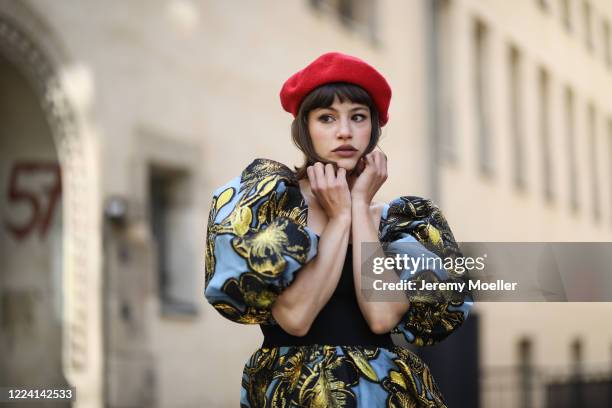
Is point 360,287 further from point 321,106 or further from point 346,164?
point 321,106

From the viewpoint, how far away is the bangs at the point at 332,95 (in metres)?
3.37

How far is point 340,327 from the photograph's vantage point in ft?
10.6

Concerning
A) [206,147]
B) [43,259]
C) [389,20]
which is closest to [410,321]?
[43,259]

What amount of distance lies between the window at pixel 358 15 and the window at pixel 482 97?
4.80 metres

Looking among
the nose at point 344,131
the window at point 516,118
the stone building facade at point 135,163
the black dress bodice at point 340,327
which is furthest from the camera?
the window at point 516,118

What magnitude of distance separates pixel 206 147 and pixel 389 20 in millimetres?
5344

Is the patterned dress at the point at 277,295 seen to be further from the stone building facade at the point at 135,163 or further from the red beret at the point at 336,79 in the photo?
the stone building facade at the point at 135,163

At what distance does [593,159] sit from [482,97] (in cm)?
695

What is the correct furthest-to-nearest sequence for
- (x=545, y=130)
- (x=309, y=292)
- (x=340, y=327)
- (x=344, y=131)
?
(x=545, y=130)
(x=344, y=131)
(x=340, y=327)
(x=309, y=292)

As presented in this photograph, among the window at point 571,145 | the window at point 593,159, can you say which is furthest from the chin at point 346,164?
the window at point 593,159

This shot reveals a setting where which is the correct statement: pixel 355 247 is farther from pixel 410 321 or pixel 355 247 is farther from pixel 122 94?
pixel 122 94

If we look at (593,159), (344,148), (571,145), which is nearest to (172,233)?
(344,148)

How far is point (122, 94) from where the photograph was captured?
1132 centimetres
